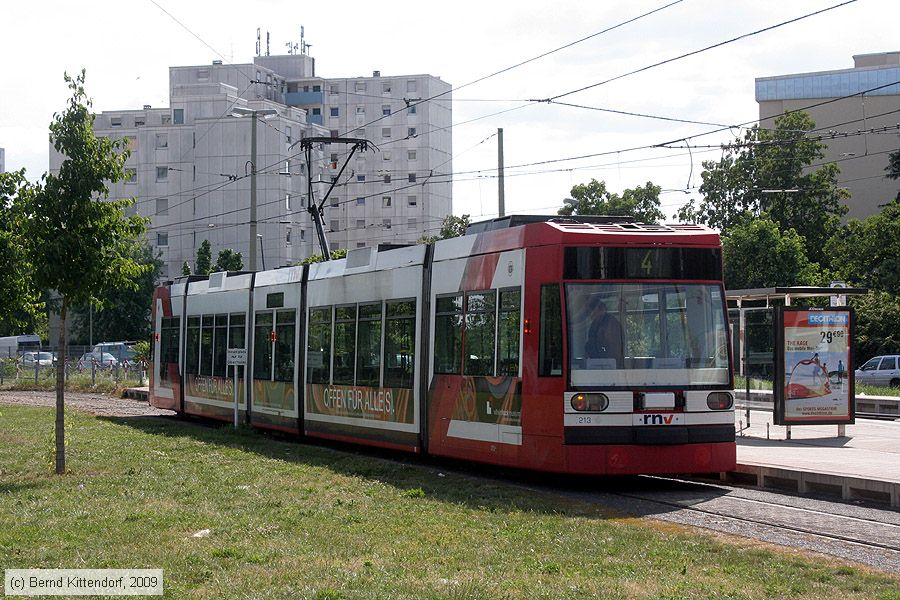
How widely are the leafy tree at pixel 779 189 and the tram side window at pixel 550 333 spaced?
58.1 meters

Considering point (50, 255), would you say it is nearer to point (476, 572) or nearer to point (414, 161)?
point (476, 572)

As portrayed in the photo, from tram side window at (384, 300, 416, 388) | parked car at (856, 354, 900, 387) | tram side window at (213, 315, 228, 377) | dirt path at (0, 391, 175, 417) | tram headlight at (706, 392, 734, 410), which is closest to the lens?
tram headlight at (706, 392, 734, 410)

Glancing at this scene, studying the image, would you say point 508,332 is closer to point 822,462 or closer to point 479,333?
point 479,333

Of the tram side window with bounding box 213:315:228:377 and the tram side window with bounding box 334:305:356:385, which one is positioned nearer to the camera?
the tram side window with bounding box 334:305:356:385

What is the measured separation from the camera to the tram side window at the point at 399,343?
57.2 ft

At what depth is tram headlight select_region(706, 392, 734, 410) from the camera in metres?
14.2

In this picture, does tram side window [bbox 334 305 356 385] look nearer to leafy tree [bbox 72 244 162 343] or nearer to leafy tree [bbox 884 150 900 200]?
leafy tree [bbox 884 150 900 200]

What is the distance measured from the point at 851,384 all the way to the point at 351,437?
8.29 m

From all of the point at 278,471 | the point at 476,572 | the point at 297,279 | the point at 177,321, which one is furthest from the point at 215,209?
the point at 476,572

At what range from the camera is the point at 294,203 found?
340ft

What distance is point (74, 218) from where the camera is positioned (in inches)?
635

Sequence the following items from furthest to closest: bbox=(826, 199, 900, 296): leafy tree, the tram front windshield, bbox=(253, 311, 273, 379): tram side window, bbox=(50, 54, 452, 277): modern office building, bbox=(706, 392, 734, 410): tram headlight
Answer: bbox=(50, 54, 452, 277): modern office building < bbox=(826, 199, 900, 296): leafy tree < bbox=(253, 311, 273, 379): tram side window < bbox=(706, 392, 734, 410): tram headlight < the tram front windshield

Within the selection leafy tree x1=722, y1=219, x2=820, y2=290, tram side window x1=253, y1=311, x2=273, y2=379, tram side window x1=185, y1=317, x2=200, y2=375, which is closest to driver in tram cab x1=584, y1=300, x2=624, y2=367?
tram side window x1=253, y1=311, x2=273, y2=379

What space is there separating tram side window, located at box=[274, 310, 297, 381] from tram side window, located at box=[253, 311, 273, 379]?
404mm
